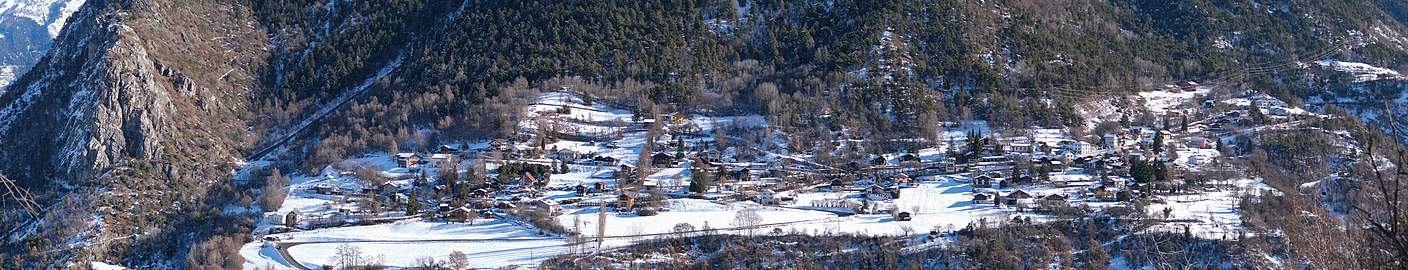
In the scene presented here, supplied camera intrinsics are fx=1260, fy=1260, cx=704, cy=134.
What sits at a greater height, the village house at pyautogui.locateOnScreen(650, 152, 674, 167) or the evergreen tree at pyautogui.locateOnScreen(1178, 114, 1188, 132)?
the evergreen tree at pyautogui.locateOnScreen(1178, 114, 1188, 132)

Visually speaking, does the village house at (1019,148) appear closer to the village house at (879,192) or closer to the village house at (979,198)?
the village house at (979,198)

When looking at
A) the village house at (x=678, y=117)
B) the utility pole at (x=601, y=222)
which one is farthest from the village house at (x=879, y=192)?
the village house at (x=678, y=117)

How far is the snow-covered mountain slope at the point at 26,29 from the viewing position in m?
152

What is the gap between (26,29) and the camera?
569 feet

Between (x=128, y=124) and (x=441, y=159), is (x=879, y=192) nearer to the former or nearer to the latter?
(x=441, y=159)

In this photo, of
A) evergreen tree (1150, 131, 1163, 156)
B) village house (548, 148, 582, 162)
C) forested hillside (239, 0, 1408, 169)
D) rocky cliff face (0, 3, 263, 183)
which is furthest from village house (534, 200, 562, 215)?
evergreen tree (1150, 131, 1163, 156)

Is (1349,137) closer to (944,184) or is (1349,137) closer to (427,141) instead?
(944,184)

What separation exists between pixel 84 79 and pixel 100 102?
13.7 feet

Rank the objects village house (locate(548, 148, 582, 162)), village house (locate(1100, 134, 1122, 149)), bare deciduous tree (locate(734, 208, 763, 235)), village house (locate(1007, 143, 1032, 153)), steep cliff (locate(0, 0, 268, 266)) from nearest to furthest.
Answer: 1. bare deciduous tree (locate(734, 208, 763, 235))
2. steep cliff (locate(0, 0, 268, 266))
3. village house (locate(548, 148, 582, 162))
4. village house (locate(1007, 143, 1032, 153))
5. village house (locate(1100, 134, 1122, 149))

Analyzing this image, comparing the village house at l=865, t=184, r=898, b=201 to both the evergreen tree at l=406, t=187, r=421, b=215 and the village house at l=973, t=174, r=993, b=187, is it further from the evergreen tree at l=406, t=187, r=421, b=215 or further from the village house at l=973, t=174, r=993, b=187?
the evergreen tree at l=406, t=187, r=421, b=215

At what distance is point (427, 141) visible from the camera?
6506 cm

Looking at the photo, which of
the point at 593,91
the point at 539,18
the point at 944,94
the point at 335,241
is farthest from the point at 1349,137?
the point at 335,241

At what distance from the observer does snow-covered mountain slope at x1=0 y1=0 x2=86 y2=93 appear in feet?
497

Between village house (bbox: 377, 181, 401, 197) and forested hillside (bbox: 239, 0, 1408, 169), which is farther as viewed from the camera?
forested hillside (bbox: 239, 0, 1408, 169)
